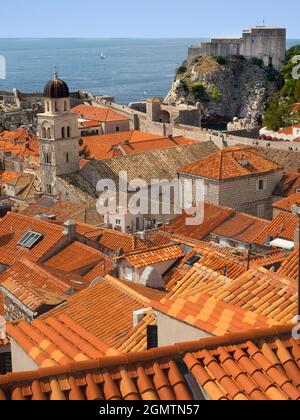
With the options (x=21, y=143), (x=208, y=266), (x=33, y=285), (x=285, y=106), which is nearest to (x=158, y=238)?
(x=208, y=266)

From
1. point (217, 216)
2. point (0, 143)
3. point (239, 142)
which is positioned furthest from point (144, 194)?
point (0, 143)

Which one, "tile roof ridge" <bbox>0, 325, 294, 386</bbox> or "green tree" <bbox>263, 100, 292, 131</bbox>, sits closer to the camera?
"tile roof ridge" <bbox>0, 325, 294, 386</bbox>

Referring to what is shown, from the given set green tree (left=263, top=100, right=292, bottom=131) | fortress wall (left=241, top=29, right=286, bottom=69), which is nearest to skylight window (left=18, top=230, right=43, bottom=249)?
green tree (left=263, top=100, right=292, bottom=131)

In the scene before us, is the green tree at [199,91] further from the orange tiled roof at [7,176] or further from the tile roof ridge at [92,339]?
the tile roof ridge at [92,339]

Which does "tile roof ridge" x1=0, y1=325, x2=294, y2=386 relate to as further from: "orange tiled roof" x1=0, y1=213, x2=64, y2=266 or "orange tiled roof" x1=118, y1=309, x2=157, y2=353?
"orange tiled roof" x1=0, y1=213, x2=64, y2=266

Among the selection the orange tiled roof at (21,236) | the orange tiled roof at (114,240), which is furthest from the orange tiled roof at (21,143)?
the orange tiled roof at (114,240)
